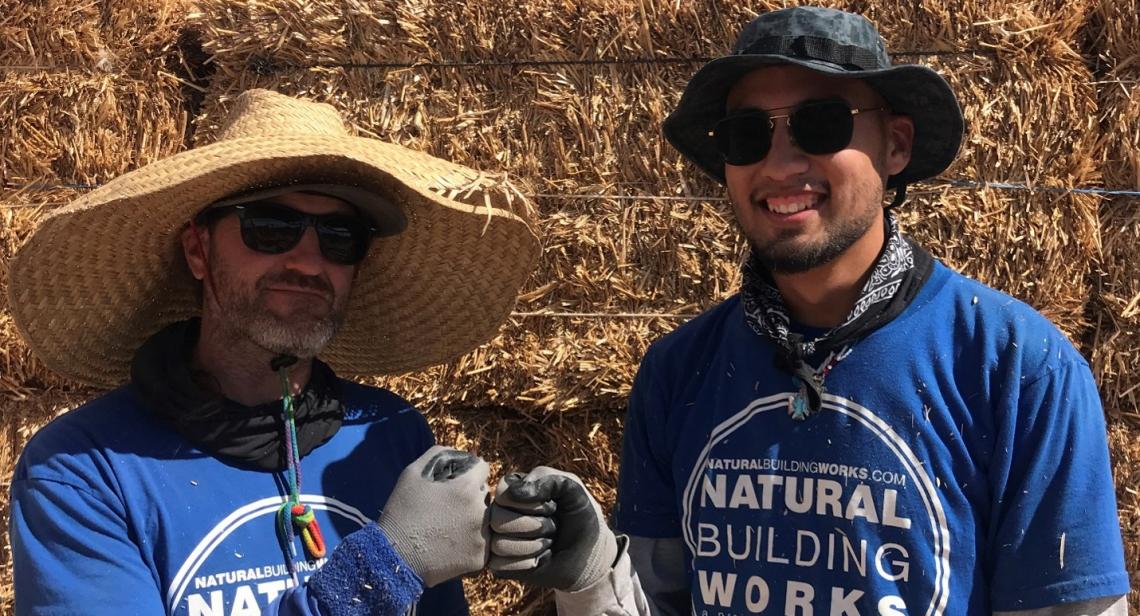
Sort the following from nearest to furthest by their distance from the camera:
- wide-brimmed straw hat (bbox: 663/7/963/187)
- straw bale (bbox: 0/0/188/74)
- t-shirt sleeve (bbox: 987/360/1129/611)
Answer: t-shirt sleeve (bbox: 987/360/1129/611)
wide-brimmed straw hat (bbox: 663/7/963/187)
straw bale (bbox: 0/0/188/74)

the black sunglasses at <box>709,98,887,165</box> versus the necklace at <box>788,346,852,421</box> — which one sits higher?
the black sunglasses at <box>709,98,887,165</box>

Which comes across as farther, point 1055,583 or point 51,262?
point 51,262

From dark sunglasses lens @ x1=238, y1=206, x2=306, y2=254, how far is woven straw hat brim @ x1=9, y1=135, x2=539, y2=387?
0.23 ft

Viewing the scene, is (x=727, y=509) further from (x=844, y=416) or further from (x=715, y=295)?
(x=715, y=295)

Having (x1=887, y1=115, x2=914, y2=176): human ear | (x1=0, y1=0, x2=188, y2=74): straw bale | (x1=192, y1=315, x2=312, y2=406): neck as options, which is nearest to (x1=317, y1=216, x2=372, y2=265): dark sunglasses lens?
(x1=192, y1=315, x2=312, y2=406): neck

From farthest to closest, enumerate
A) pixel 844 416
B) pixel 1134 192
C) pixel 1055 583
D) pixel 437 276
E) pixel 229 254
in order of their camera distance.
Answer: pixel 1134 192, pixel 437 276, pixel 229 254, pixel 844 416, pixel 1055 583

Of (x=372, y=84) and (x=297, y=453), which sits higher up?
(x=372, y=84)

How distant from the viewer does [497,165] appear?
108 inches

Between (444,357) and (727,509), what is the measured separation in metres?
0.86

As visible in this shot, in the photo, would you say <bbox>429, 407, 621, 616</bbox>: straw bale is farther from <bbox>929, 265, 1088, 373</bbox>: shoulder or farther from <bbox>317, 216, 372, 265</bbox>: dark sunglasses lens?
<bbox>929, 265, 1088, 373</bbox>: shoulder

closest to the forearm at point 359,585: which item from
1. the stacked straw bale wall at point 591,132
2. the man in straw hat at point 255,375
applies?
the man in straw hat at point 255,375

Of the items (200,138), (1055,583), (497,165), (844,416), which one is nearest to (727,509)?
(844,416)

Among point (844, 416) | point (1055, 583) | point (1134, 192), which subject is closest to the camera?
point (1055, 583)

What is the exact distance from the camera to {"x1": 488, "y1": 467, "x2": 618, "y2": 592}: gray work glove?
1758mm
